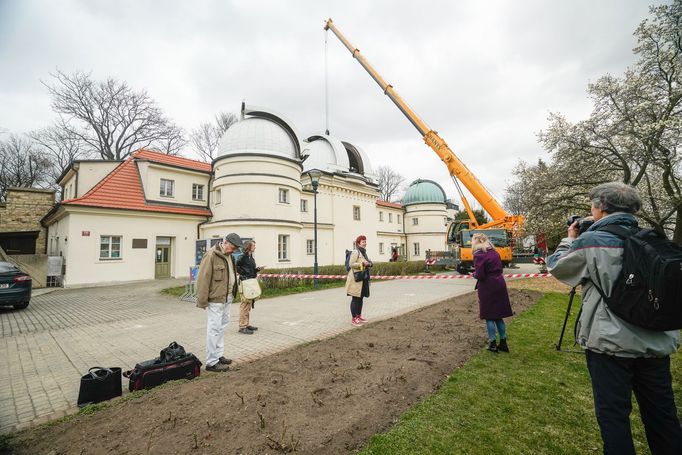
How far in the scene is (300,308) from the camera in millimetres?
9484

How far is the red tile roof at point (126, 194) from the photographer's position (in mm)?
17062

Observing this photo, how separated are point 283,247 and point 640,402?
1886 centimetres

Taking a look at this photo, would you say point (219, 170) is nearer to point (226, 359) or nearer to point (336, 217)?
point (336, 217)

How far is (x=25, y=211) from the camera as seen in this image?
851 inches

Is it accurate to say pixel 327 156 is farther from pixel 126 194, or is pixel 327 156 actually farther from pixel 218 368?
pixel 218 368

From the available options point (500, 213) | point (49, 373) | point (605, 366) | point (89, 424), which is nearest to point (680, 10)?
point (500, 213)

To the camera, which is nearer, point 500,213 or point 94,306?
point 94,306

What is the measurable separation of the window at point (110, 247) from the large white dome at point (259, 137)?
7.97m

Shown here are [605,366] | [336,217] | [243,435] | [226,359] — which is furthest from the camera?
[336,217]

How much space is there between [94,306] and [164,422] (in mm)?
10179

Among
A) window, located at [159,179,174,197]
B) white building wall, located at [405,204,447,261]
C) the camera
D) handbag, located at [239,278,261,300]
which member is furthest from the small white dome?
the camera

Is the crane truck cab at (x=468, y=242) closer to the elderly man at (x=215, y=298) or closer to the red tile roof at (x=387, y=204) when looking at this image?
the red tile roof at (x=387, y=204)

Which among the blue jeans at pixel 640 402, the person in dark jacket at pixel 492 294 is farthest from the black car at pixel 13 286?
the blue jeans at pixel 640 402

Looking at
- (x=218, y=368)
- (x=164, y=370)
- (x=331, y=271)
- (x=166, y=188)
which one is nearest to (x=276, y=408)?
(x=218, y=368)
